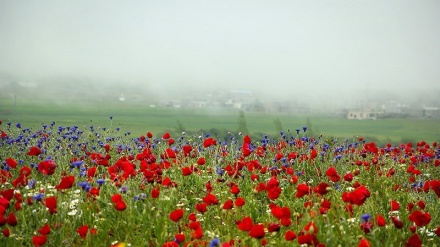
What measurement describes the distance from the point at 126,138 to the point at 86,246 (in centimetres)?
802

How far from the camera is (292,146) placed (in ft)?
36.2

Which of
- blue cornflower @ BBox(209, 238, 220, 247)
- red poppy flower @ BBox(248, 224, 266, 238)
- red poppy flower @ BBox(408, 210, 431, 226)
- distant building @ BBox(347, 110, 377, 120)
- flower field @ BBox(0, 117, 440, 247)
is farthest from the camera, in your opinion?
distant building @ BBox(347, 110, 377, 120)

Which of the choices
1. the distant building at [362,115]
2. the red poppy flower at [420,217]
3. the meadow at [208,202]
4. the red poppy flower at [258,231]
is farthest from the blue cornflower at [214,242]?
the distant building at [362,115]

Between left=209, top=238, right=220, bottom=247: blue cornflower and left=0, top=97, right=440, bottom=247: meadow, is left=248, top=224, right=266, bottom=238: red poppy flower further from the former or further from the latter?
left=209, top=238, right=220, bottom=247: blue cornflower

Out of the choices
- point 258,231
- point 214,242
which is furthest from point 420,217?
point 214,242

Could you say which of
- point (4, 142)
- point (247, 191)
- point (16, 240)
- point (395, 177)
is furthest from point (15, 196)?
point (395, 177)

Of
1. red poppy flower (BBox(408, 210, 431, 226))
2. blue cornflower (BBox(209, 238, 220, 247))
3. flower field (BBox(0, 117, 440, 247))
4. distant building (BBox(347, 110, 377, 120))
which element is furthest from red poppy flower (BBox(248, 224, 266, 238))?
distant building (BBox(347, 110, 377, 120))

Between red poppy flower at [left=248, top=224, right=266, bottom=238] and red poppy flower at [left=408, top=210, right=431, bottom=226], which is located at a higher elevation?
red poppy flower at [left=408, top=210, right=431, bottom=226]

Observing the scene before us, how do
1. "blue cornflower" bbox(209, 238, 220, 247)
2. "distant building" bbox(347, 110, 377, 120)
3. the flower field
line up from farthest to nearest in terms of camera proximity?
1. "distant building" bbox(347, 110, 377, 120)
2. the flower field
3. "blue cornflower" bbox(209, 238, 220, 247)

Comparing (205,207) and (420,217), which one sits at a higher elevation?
(420,217)

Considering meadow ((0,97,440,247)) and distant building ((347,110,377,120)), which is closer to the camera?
meadow ((0,97,440,247))

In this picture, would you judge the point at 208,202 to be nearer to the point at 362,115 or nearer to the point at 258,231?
the point at 258,231

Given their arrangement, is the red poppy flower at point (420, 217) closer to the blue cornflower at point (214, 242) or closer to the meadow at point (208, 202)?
the meadow at point (208, 202)

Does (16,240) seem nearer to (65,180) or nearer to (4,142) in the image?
(65,180)
